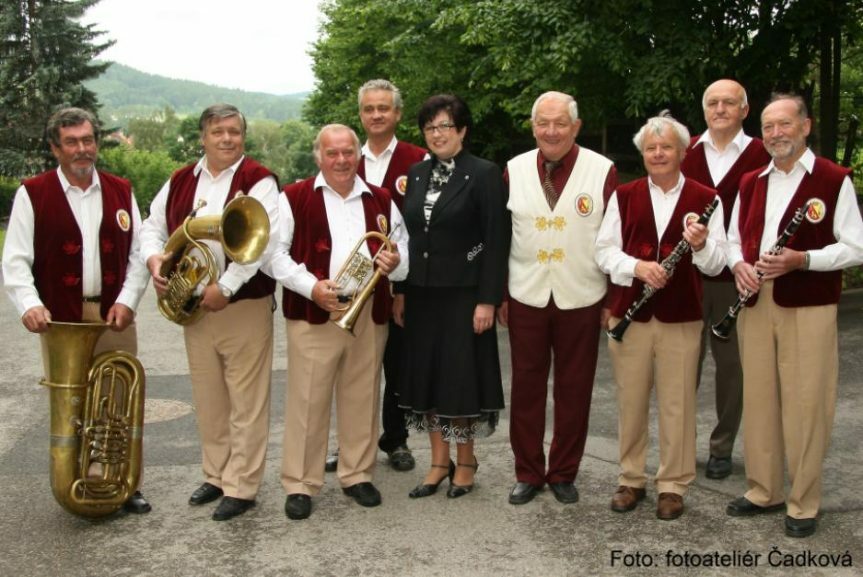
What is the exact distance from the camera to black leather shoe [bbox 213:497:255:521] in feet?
16.7

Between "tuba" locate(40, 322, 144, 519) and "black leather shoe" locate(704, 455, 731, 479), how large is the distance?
125 inches

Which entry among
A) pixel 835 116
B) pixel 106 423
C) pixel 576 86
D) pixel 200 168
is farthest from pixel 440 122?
pixel 835 116

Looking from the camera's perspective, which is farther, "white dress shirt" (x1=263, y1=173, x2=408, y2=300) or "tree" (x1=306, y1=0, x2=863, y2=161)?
"tree" (x1=306, y1=0, x2=863, y2=161)

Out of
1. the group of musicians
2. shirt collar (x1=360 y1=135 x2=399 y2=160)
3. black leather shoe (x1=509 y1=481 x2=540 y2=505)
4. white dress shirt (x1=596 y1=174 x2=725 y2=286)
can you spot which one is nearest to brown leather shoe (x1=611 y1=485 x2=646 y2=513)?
the group of musicians

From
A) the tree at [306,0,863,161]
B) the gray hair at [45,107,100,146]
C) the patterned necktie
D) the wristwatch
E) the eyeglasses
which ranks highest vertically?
the tree at [306,0,863,161]

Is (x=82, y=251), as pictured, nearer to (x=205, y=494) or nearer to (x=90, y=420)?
(x=90, y=420)

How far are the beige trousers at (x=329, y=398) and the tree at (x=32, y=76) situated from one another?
33466 mm

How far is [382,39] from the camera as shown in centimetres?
2317

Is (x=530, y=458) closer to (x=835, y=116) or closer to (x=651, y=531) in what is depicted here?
(x=651, y=531)

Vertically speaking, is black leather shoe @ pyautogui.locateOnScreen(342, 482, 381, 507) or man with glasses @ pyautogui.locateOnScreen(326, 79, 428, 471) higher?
man with glasses @ pyautogui.locateOnScreen(326, 79, 428, 471)

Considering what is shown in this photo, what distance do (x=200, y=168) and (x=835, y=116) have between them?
10.1m

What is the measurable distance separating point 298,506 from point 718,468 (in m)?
2.43

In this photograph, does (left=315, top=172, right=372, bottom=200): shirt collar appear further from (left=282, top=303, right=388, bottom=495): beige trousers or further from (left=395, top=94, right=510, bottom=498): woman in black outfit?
(left=282, top=303, right=388, bottom=495): beige trousers

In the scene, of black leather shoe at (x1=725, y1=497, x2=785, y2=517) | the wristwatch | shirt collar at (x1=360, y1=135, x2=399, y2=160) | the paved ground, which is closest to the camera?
the paved ground
